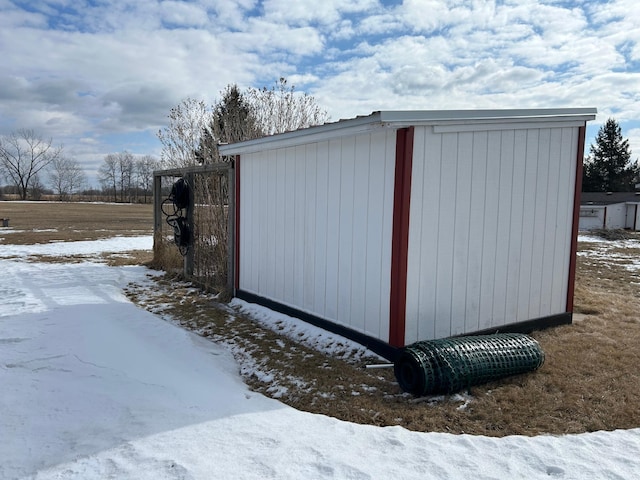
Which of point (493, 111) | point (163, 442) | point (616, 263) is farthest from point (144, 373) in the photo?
point (616, 263)

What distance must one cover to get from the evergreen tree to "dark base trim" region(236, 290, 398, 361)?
32370 millimetres

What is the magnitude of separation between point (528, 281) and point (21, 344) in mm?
4865

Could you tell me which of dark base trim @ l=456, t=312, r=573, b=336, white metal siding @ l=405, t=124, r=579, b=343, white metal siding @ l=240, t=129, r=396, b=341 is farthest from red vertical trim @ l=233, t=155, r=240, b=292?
dark base trim @ l=456, t=312, r=573, b=336

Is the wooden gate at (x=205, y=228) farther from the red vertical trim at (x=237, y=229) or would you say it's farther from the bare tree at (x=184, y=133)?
the bare tree at (x=184, y=133)

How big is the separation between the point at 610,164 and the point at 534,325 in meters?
32.9

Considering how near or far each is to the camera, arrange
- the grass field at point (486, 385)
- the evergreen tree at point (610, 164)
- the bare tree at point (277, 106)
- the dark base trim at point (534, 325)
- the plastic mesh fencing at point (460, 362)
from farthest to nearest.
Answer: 1. the evergreen tree at point (610, 164)
2. the bare tree at point (277, 106)
3. the dark base trim at point (534, 325)
4. the plastic mesh fencing at point (460, 362)
5. the grass field at point (486, 385)

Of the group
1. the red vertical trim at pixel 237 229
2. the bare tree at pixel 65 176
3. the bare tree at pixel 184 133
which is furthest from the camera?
the bare tree at pixel 65 176

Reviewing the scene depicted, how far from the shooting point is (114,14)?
691 centimetres

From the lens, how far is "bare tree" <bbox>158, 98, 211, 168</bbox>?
9852mm

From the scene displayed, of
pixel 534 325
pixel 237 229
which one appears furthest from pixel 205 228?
pixel 534 325

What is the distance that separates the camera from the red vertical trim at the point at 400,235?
3846mm

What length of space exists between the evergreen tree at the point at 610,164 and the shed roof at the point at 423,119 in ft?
103

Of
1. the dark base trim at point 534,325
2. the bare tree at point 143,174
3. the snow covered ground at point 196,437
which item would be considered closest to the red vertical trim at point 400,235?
the dark base trim at point 534,325

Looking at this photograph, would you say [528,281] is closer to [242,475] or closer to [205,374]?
[205,374]
